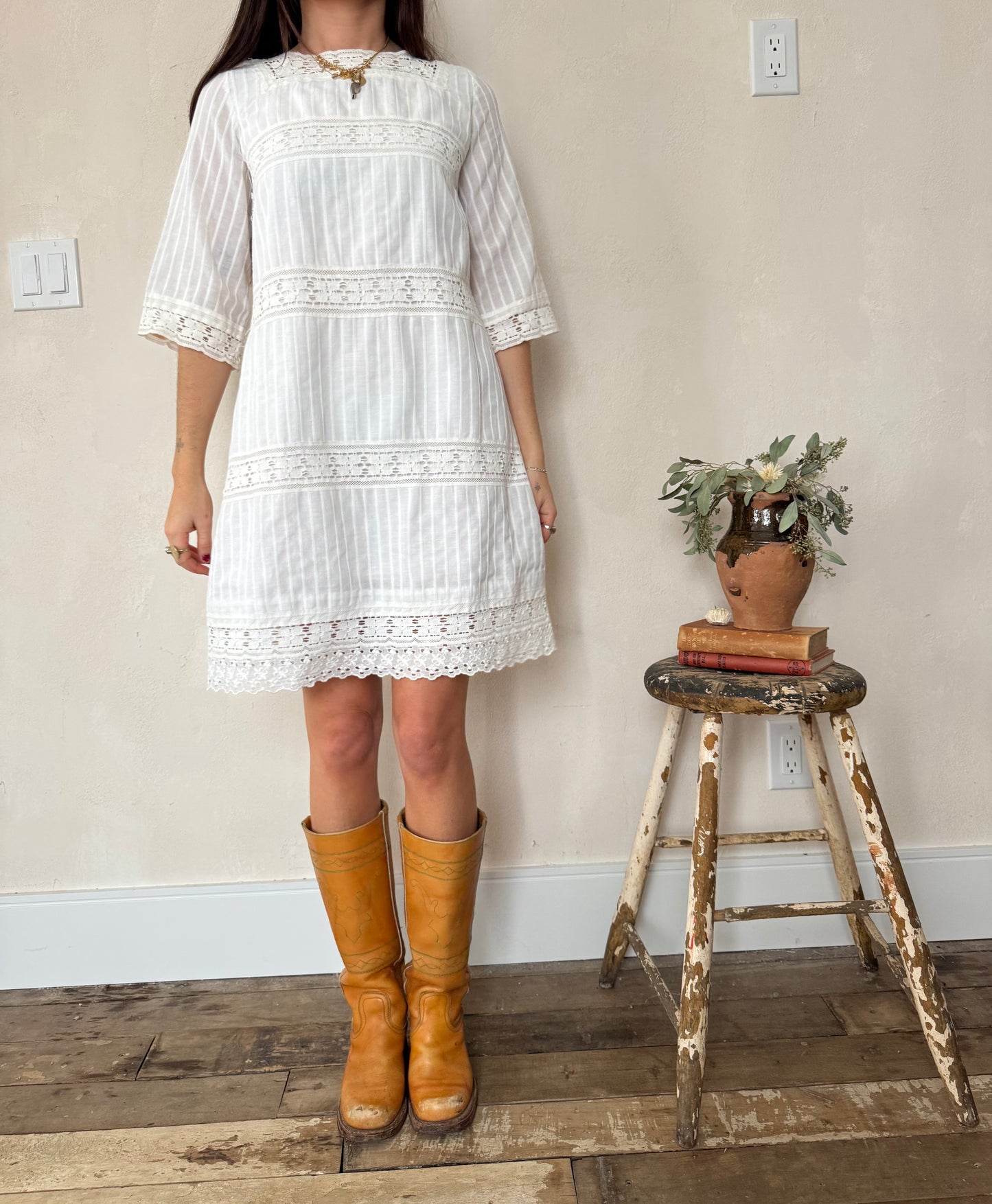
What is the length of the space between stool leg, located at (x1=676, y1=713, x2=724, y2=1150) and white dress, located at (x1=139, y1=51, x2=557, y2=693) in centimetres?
31

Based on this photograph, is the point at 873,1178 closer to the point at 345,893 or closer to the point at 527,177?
the point at 345,893

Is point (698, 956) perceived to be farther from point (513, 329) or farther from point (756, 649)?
point (513, 329)

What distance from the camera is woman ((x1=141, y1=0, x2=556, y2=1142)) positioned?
3.43ft

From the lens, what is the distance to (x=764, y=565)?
→ 120 centimetres

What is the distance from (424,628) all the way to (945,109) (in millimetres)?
1165

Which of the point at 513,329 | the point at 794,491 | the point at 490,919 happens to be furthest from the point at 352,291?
the point at 490,919

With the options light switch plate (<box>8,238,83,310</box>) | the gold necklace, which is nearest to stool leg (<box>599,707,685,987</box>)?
the gold necklace

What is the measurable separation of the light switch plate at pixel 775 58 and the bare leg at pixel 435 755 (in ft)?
3.35

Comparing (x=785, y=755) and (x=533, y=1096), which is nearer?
(x=533, y=1096)

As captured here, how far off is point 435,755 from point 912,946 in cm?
62

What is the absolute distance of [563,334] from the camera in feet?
4.68

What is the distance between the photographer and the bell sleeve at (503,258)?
3.92 feet

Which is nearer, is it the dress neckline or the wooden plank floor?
the wooden plank floor

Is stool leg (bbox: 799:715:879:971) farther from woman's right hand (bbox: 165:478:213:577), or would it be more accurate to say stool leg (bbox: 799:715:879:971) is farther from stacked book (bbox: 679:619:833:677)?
woman's right hand (bbox: 165:478:213:577)
